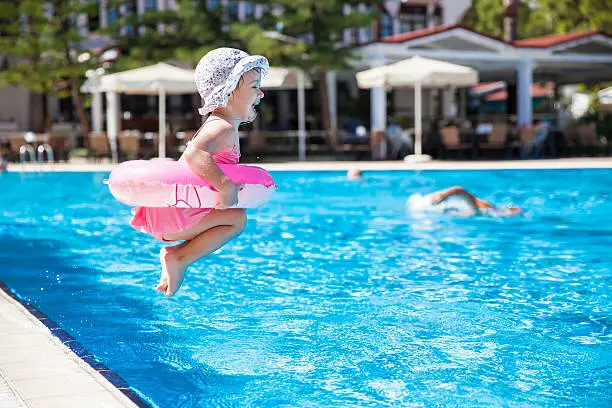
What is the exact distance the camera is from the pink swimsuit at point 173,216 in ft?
13.4

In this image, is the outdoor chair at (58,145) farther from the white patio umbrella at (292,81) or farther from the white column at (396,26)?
the white column at (396,26)

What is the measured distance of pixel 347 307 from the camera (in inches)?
253

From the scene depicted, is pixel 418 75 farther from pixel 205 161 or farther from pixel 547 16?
pixel 547 16

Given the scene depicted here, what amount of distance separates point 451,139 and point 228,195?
19588mm

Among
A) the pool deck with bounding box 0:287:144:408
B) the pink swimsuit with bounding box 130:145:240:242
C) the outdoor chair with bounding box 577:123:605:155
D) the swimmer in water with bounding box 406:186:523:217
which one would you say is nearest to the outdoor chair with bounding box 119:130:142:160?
the outdoor chair with bounding box 577:123:605:155

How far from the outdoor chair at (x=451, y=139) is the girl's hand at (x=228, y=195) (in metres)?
19.3

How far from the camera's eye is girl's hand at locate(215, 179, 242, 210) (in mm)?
3953

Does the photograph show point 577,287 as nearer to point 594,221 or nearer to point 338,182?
point 594,221

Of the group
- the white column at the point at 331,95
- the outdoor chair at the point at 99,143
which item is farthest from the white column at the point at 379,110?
the outdoor chair at the point at 99,143

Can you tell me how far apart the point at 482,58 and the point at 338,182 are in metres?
9.97

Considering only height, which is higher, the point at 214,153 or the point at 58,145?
the point at 214,153

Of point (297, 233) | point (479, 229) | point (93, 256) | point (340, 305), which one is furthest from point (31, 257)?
point (479, 229)

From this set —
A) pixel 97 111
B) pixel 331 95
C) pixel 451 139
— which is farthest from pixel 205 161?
pixel 97 111

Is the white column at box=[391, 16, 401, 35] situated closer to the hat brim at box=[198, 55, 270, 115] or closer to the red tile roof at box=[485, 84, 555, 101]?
the red tile roof at box=[485, 84, 555, 101]
